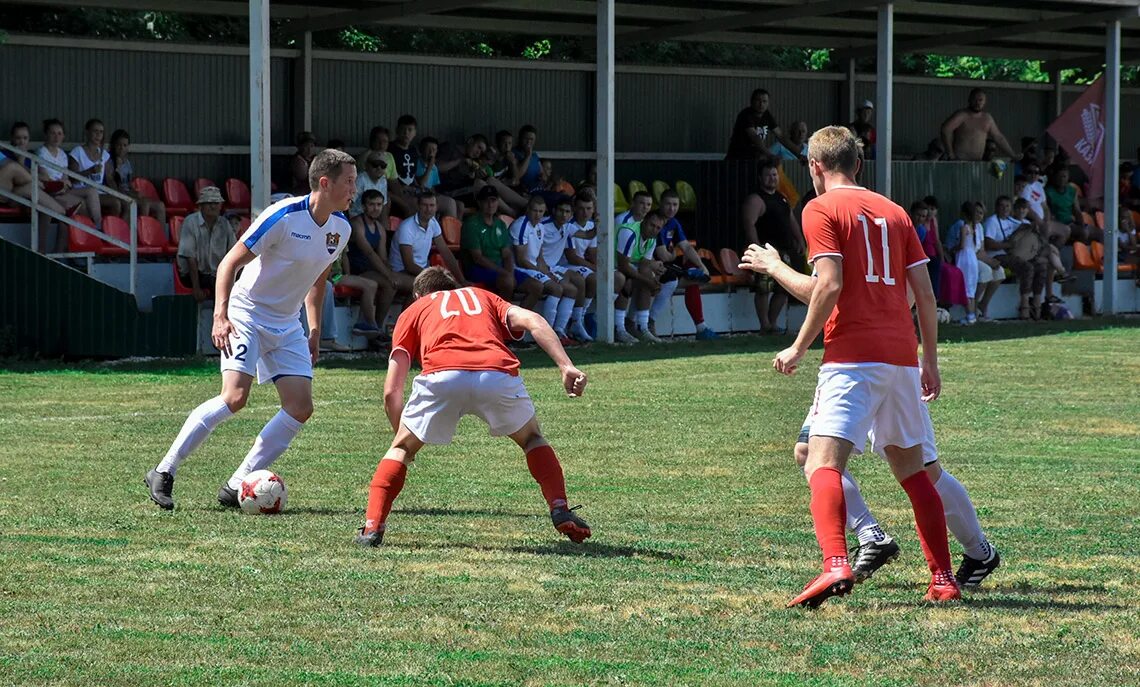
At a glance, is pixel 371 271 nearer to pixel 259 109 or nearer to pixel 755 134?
pixel 259 109

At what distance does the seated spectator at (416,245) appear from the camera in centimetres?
1936

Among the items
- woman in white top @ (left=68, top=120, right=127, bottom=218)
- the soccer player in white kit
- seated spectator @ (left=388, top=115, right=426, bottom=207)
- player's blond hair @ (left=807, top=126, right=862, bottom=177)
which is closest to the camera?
player's blond hair @ (left=807, top=126, right=862, bottom=177)

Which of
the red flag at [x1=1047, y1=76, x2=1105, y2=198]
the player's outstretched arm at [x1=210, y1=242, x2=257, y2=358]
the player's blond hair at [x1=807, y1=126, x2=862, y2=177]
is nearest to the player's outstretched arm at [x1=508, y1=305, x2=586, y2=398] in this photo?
the player's blond hair at [x1=807, y1=126, x2=862, y2=177]

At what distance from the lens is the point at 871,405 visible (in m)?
6.65

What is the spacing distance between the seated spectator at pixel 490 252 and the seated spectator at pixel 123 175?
10.9 feet

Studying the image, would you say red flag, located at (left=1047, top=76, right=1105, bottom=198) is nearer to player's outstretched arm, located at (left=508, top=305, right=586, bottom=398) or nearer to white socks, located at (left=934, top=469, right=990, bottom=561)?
player's outstretched arm, located at (left=508, top=305, right=586, bottom=398)

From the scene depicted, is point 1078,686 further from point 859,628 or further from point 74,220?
point 74,220

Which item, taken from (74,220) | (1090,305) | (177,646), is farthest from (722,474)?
(1090,305)

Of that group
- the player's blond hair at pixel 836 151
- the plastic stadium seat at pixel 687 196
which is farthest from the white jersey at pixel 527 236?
the player's blond hair at pixel 836 151

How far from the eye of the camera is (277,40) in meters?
24.2

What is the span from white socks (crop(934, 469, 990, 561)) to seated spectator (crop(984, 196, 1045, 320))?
A: 18.8 m

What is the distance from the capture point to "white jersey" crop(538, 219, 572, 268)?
2086cm

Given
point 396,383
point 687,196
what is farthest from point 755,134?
point 396,383

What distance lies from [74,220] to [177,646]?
1297 centimetres
